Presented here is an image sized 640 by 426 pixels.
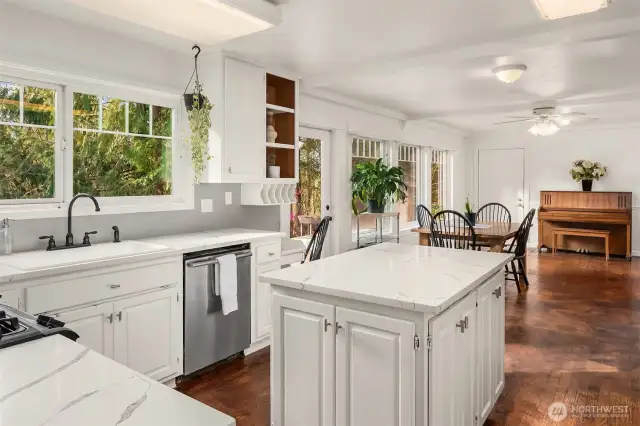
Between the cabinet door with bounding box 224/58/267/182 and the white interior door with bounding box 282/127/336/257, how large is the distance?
3.95 ft

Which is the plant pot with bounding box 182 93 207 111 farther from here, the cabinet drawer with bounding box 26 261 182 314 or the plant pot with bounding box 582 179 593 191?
the plant pot with bounding box 582 179 593 191

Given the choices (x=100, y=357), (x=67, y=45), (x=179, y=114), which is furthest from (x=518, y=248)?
(x=100, y=357)

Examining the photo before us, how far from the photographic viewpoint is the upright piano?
7789mm

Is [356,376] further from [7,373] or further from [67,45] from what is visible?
[67,45]

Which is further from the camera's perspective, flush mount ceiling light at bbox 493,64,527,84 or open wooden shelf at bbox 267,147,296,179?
open wooden shelf at bbox 267,147,296,179

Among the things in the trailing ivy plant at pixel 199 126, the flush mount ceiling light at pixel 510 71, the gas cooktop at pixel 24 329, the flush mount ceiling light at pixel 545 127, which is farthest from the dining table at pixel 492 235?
the gas cooktop at pixel 24 329

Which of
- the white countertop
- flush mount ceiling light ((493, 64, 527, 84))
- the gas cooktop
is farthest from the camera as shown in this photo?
flush mount ceiling light ((493, 64, 527, 84))

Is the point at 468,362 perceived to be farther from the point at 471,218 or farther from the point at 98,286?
the point at 471,218

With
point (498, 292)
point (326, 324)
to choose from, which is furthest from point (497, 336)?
point (326, 324)

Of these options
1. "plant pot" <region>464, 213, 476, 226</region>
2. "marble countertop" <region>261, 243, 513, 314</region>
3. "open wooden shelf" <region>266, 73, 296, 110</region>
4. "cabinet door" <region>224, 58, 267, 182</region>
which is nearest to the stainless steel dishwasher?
"cabinet door" <region>224, 58, 267, 182</region>

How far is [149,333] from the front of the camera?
2.84m

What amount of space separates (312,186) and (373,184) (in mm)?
807

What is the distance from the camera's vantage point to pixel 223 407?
9.02 ft

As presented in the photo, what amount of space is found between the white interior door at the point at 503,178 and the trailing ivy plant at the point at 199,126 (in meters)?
7.08
